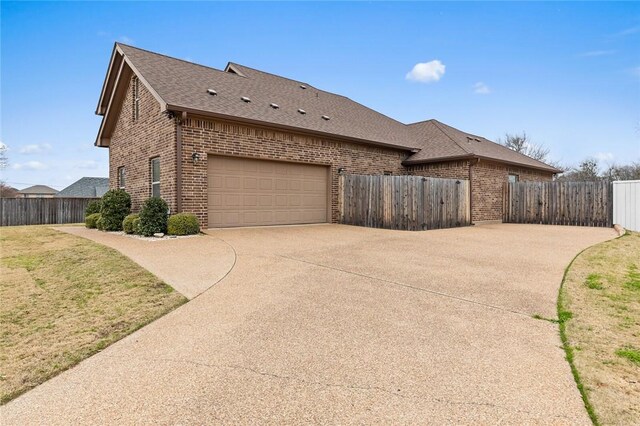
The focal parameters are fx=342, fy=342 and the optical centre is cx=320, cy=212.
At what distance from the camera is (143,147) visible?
39.9 feet

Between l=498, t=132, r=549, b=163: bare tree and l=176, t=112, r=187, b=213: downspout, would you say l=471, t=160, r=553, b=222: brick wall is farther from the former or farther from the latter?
l=498, t=132, r=549, b=163: bare tree

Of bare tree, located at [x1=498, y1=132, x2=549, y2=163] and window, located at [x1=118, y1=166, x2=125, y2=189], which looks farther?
bare tree, located at [x1=498, y1=132, x2=549, y2=163]

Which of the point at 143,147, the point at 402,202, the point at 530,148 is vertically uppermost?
the point at 530,148

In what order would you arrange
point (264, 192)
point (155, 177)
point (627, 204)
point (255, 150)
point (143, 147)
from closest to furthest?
1. point (255, 150)
2. point (155, 177)
3. point (264, 192)
4. point (143, 147)
5. point (627, 204)

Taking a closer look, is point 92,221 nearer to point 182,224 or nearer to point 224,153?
point 182,224

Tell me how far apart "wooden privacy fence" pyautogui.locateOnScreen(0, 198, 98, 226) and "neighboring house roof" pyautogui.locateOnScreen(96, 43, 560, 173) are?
18.3ft

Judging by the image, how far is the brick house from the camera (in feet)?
33.7

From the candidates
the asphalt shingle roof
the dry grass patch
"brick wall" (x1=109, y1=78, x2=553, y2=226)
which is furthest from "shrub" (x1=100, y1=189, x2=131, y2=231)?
the dry grass patch

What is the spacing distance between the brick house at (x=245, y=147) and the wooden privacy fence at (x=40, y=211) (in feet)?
18.1

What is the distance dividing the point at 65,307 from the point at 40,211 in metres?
18.4

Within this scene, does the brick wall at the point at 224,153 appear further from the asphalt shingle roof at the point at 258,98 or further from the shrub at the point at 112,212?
the shrub at the point at 112,212

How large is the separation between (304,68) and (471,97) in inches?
453

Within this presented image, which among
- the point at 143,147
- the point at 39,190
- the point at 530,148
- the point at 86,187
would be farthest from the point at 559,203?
the point at 39,190

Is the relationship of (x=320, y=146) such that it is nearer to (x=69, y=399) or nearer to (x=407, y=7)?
(x=407, y=7)
